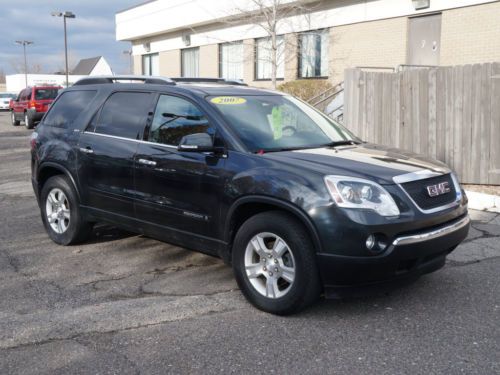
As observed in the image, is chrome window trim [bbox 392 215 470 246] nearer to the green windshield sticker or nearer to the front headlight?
the front headlight

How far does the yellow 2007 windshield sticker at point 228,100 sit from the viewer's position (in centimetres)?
489

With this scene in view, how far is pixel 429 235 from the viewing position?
400cm

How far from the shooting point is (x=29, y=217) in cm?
772

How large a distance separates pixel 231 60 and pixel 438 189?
2010cm

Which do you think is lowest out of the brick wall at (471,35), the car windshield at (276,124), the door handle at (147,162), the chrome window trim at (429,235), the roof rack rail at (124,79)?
the chrome window trim at (429,235)

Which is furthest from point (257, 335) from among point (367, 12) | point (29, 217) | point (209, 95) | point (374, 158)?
point (367, 12)

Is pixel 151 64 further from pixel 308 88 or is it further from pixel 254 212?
pixel 254 212

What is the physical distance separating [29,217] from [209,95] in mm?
4068

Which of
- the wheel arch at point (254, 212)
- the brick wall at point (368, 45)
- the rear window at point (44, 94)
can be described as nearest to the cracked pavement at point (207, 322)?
the wheel arch at point (254, 212)

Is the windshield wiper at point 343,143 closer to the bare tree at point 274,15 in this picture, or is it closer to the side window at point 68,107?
the side window at point 68,107

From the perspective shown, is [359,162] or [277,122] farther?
[277,122]

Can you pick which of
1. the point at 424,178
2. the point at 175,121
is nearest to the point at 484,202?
the point at 424,178

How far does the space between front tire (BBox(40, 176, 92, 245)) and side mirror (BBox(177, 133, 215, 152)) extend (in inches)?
77.5

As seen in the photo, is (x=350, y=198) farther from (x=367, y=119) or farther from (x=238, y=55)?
(x=238, y=55)
